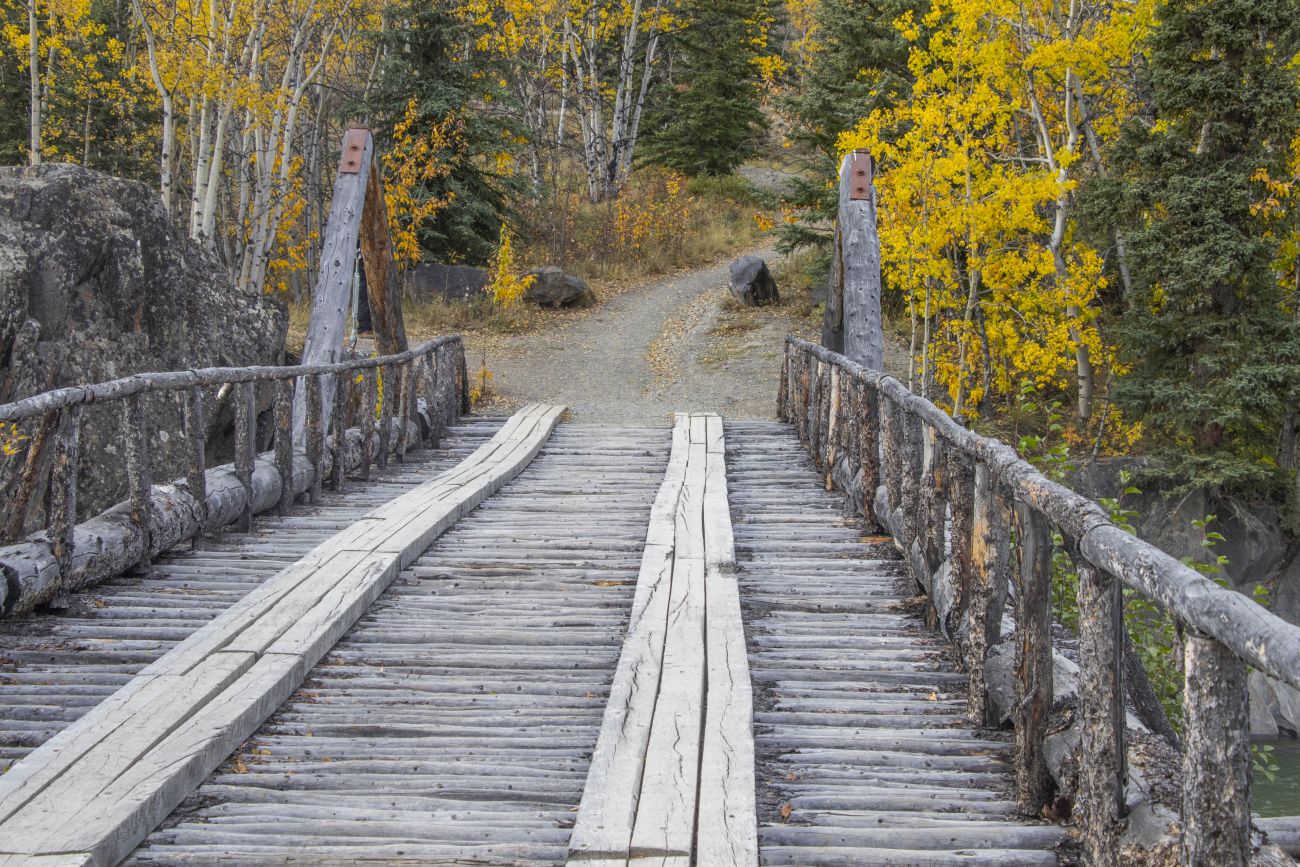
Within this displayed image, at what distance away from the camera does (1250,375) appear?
1481 centimetres

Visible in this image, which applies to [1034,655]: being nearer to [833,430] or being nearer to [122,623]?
[122,623]

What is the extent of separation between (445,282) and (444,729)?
20.0 meters

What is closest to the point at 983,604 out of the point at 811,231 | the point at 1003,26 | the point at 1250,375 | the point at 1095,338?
the point at 1250,375

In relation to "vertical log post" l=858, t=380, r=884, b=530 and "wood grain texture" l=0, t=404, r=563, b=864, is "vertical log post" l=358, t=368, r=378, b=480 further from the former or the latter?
"vertical log post" l=858, t=380, r=884, b=530

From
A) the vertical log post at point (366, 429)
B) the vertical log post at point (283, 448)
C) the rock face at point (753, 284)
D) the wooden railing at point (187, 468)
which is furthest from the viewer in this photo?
the rock face at point (753, 284)

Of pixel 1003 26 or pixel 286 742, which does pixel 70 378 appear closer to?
pixel 286 742

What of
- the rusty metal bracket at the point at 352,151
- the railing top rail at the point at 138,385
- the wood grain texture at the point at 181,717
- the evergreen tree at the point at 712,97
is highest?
the evergreen tree at the point at 712,97

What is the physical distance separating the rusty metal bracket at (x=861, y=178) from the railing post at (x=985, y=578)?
278 inches

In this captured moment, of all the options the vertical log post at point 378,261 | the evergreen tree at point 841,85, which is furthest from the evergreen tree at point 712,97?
the vertical log post at point 378,261

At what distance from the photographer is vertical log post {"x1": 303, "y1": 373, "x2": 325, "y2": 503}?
798cm

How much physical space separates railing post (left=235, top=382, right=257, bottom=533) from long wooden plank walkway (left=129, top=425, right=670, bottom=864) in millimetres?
1296

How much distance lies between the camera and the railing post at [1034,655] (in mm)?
3342

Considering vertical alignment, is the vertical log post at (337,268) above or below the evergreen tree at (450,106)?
below

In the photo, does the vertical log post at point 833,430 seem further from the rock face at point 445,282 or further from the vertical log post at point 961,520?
the rock face at point 445,282
